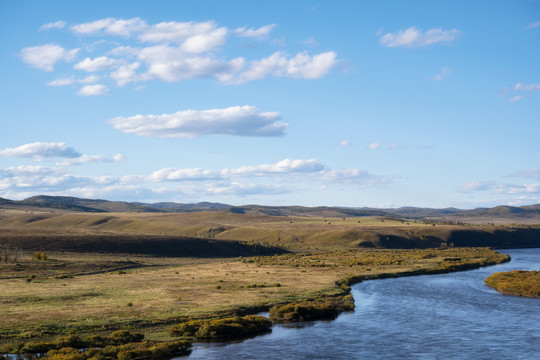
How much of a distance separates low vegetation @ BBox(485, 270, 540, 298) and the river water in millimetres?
2615

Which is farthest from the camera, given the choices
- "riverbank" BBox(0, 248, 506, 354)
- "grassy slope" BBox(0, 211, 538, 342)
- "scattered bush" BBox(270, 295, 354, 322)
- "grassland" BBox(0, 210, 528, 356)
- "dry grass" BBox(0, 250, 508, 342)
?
"scattered bush" BBox(270, 295, 354, 322)

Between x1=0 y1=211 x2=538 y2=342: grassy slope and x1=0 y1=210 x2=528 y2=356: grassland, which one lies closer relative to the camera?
x1=0 y1=210 x2=528 y2=356: grassland

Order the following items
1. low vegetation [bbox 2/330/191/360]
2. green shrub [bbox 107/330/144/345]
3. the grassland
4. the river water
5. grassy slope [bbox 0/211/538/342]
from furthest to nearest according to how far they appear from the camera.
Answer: grassy slope [bbox 0/211/538/342]
the grassland
green shrub [bbox 107/330/144/345]
the river water
low vegetation [bbox 2/330/191/360]

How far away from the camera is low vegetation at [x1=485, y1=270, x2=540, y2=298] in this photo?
63434 mm

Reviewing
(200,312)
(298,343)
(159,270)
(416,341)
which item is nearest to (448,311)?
(416,341)

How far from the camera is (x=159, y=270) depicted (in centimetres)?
8969

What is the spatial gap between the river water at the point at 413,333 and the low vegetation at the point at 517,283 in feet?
8.58

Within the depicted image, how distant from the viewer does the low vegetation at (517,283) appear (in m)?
63.4

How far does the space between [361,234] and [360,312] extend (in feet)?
407

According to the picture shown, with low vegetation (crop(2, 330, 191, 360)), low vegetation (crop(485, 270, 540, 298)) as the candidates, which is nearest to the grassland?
low vegetation (crop(2, 330, 191, 360))

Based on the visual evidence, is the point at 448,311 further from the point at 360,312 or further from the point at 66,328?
the point at 66,328

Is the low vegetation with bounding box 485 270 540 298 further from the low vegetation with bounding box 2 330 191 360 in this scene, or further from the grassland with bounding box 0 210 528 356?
the low vegetation with bounding box 2 330 191 360

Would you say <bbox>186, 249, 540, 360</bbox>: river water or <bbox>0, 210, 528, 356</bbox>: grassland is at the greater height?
<bbox>0, 210, 528, 356</bbox>: grassland

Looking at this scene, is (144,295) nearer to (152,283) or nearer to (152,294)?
(152,294)
